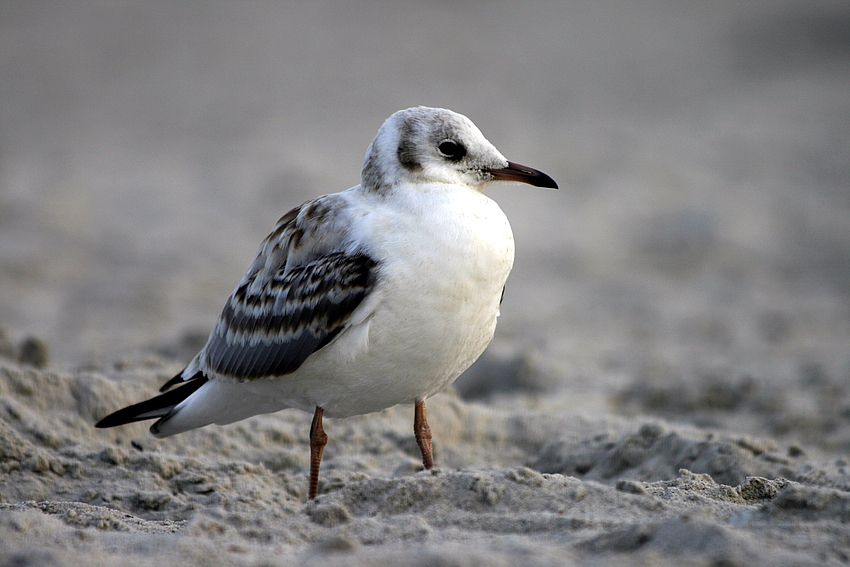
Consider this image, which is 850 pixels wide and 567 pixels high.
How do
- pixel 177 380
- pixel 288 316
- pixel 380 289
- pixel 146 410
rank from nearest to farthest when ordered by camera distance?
pixel 380 289, pixel 288 316, pixel 146 410, pixel 177 380

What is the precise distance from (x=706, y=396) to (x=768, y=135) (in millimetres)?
9174

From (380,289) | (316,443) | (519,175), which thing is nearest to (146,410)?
(316,443)

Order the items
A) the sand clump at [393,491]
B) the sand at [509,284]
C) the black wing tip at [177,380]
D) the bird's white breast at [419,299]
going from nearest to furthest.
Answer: the sand clump at [393,491]
the sand at [509,284]
the bird's white breast at [419,299]
the black wing tip at [177,380]

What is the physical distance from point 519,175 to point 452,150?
39cm

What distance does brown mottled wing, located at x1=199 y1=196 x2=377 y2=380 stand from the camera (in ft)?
14.1

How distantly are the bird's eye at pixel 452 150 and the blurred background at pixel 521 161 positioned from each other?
339 cm

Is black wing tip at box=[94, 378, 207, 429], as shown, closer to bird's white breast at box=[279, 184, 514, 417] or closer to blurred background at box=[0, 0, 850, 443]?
bird's white breast at box=[279, 184, 514, 417]

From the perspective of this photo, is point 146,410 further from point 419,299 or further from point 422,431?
point 419,299

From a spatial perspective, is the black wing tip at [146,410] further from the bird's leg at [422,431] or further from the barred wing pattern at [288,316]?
the bird's leg at [422,431]

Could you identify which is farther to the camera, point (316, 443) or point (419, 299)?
point (316, 443)

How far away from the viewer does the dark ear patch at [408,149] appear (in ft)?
15.0

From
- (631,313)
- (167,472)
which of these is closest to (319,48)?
(631,313)

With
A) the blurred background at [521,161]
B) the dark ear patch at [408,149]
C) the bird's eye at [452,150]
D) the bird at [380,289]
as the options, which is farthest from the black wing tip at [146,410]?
the blurred background at [521,161]

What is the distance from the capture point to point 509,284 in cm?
1092
